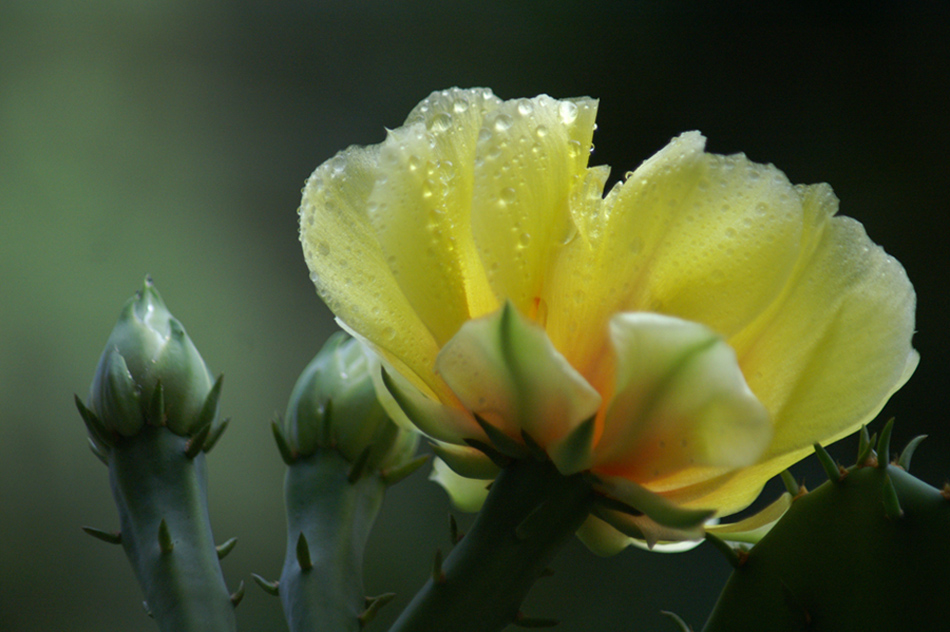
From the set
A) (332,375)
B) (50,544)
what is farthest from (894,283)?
(50,544)

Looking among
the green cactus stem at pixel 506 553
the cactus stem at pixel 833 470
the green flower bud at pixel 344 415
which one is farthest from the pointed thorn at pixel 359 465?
the cactus stem at pixel 833 470

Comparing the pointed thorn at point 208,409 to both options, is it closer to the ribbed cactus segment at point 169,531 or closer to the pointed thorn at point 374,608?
the ribbed cactus segment at point 169,531

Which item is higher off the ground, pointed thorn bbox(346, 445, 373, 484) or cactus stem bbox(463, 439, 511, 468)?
cactus stem bbox(463, 439, 511, 468)

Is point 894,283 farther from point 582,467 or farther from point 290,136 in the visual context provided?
point 290,136

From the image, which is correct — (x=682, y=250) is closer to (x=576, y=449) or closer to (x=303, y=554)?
(x=576, y=449)

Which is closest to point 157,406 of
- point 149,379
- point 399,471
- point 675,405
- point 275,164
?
point 149,379

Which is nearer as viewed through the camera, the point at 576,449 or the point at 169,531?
the point at 576,449

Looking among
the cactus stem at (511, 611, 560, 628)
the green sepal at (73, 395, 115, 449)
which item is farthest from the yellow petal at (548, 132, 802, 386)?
the green sepal at (73, 395, 115, 449)

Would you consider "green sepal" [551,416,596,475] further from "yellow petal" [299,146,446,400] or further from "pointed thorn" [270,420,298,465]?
"pointed thorn" [270,420,298,465]
